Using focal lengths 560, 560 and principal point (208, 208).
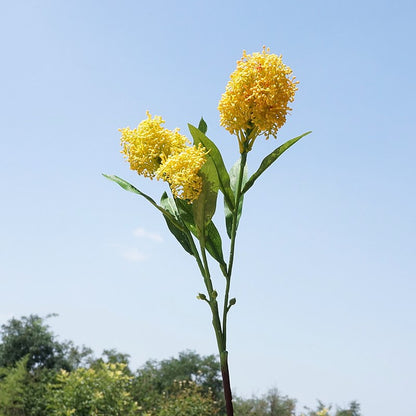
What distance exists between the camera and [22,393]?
9.43 metres

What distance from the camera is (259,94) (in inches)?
108

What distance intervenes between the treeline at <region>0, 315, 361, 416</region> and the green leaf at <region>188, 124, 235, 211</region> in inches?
170

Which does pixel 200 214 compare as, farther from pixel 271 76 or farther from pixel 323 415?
pixel 323 415

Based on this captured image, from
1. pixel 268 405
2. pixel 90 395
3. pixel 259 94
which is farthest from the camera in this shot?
pixel 268 405

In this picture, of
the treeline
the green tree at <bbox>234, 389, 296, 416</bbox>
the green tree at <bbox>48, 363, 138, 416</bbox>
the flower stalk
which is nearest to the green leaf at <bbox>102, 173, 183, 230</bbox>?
the flower stalk

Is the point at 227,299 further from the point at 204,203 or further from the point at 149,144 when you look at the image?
the point at 149,144

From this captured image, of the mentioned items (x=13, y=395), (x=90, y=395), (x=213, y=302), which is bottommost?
(x=213, y=302)

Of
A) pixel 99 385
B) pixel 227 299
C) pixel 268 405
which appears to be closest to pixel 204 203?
pixel 227 299

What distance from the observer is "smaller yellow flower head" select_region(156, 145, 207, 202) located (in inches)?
111

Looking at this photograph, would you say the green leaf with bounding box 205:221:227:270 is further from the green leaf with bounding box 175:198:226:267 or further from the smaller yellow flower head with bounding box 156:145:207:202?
the smaller yellow flower head with bounding box 156:145:207:202

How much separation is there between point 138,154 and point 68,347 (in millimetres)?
10281

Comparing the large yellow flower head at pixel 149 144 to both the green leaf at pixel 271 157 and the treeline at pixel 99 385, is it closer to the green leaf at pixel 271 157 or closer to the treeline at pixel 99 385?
the green leaf at pixel 271 157

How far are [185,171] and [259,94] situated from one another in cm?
53

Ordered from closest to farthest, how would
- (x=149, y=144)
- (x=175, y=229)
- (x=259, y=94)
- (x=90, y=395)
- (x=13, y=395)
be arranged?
(x=259, y=94) → (x=149, y=144) → (x=175, y=229) → (x=90, y=395) → (x=13, y=395)
